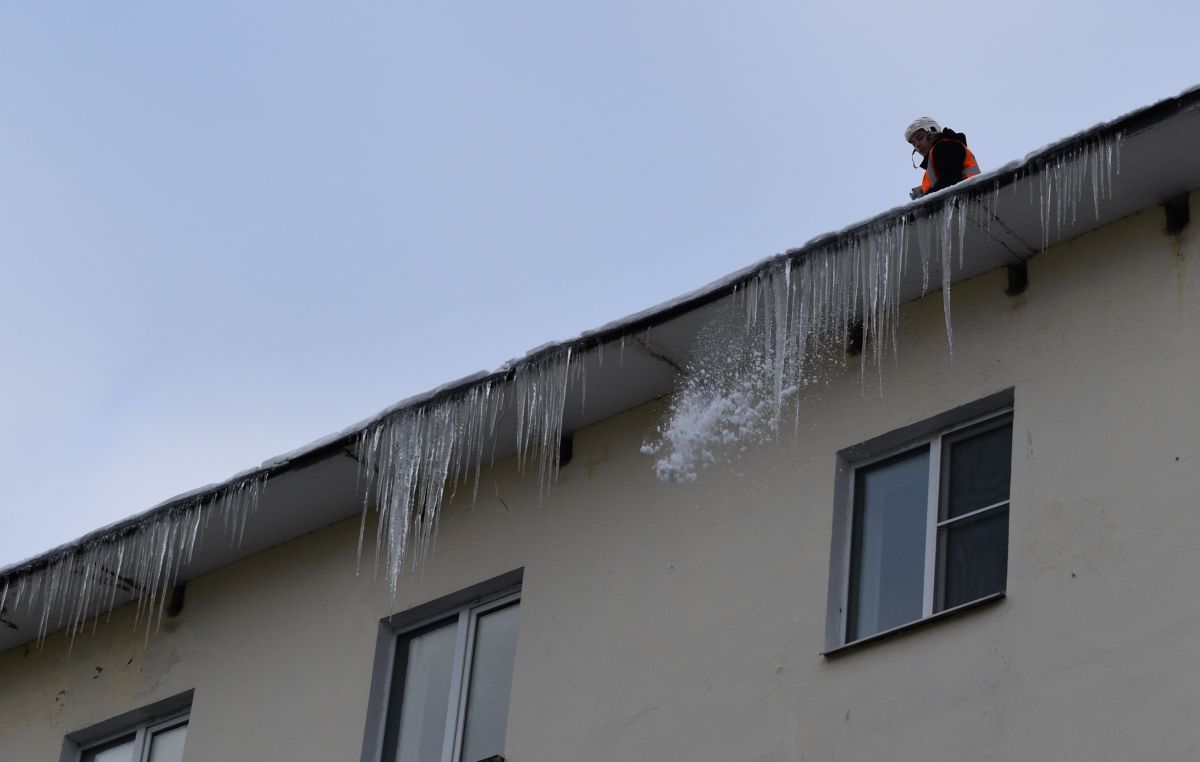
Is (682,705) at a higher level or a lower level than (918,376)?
lower

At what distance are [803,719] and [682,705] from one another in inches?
25.3

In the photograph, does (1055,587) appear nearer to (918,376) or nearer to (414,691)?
(918,376)

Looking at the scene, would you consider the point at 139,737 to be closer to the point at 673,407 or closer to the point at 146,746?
the point at 146,746

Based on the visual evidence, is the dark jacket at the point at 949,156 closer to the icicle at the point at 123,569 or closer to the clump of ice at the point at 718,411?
the clump of ice at the point at 718,411

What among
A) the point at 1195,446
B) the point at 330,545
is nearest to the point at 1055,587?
the point at 1195,446

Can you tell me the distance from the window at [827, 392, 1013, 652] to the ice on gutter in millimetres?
419

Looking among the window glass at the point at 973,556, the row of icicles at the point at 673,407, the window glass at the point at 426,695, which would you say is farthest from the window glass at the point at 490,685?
the window glass at the point at 973,556

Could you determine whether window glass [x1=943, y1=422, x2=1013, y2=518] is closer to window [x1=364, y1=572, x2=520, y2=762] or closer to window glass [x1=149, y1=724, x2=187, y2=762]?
window [x1=364, y1=572, x2=520, y2=762]

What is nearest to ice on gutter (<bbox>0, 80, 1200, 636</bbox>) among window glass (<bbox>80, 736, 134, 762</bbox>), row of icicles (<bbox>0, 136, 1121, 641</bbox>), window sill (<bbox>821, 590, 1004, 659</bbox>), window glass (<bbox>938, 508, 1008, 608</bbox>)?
row of icicles (<bbox>0, 136, 1121, 641</bbox>)

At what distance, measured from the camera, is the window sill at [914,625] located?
7.61 meters

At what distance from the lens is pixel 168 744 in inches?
425

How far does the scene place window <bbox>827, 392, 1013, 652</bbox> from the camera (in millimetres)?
7965

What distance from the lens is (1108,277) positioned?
26.5 ft

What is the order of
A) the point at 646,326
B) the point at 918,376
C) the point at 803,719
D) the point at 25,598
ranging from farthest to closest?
the point at 25,598
the point at 646,326
the point at 918,376
the point at 803,719
